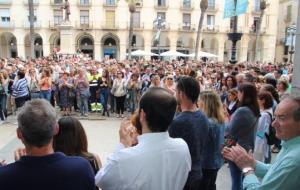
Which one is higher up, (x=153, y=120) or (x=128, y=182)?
(x=153, y=120)

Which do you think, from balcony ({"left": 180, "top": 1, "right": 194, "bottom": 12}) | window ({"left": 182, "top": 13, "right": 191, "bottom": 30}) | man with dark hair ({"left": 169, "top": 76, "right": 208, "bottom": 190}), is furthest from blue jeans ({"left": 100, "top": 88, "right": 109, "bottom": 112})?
balcony ({"left": 180, "top": 1, "right": 194, "bottom": 12})

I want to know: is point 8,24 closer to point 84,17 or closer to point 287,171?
point 84,17

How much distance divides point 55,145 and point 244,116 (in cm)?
257

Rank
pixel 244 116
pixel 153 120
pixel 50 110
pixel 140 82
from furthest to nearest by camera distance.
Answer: pixel 140 82 → pixel 244 116 → pixel 153 120 → pixel 50 110

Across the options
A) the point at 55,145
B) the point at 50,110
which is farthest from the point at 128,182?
the point at 55,145

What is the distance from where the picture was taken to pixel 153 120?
2383mm

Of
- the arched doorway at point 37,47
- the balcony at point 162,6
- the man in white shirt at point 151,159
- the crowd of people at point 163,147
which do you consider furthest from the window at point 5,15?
the man in white shirt at point 151,159

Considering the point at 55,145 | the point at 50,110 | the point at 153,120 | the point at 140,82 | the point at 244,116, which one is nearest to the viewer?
the point at 50,110

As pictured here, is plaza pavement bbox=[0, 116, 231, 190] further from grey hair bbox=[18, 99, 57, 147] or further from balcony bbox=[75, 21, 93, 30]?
balcony bbox=[75, 21, 93, 30]

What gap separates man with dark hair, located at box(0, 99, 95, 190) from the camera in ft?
6.56

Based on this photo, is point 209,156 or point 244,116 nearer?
point 209,156

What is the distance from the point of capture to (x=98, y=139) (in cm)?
895

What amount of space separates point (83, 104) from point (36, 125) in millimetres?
9883

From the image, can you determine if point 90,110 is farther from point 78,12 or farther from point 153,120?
point 78,12
